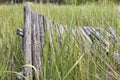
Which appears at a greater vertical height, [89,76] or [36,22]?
[36,22]

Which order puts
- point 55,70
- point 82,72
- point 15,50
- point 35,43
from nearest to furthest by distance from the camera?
point 55,70
point 82,72
point 35,43
point 15,50

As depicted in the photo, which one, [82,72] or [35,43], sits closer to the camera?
[82,72]

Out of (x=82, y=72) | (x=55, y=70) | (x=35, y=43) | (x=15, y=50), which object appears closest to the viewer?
(x=55, y=70)

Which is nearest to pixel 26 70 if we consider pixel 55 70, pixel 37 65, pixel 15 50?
pixel 37 65

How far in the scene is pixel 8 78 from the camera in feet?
3.75

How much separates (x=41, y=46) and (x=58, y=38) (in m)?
0.11

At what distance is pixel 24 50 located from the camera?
1087 millimetres

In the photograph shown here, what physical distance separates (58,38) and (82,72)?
255 millimetres

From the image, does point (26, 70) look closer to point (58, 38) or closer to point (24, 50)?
point (24, 50)

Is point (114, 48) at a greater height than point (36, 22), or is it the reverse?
point (36, 22)

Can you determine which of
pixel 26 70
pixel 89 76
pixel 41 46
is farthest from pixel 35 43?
pixel 89 76

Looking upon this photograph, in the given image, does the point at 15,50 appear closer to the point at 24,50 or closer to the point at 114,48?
the point at 24,50

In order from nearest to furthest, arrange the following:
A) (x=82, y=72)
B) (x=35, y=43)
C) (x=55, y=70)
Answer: (x=55, y=70)
(x=82, y=72)
(x=35, y=43)

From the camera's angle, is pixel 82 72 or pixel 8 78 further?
pixel 8 78
